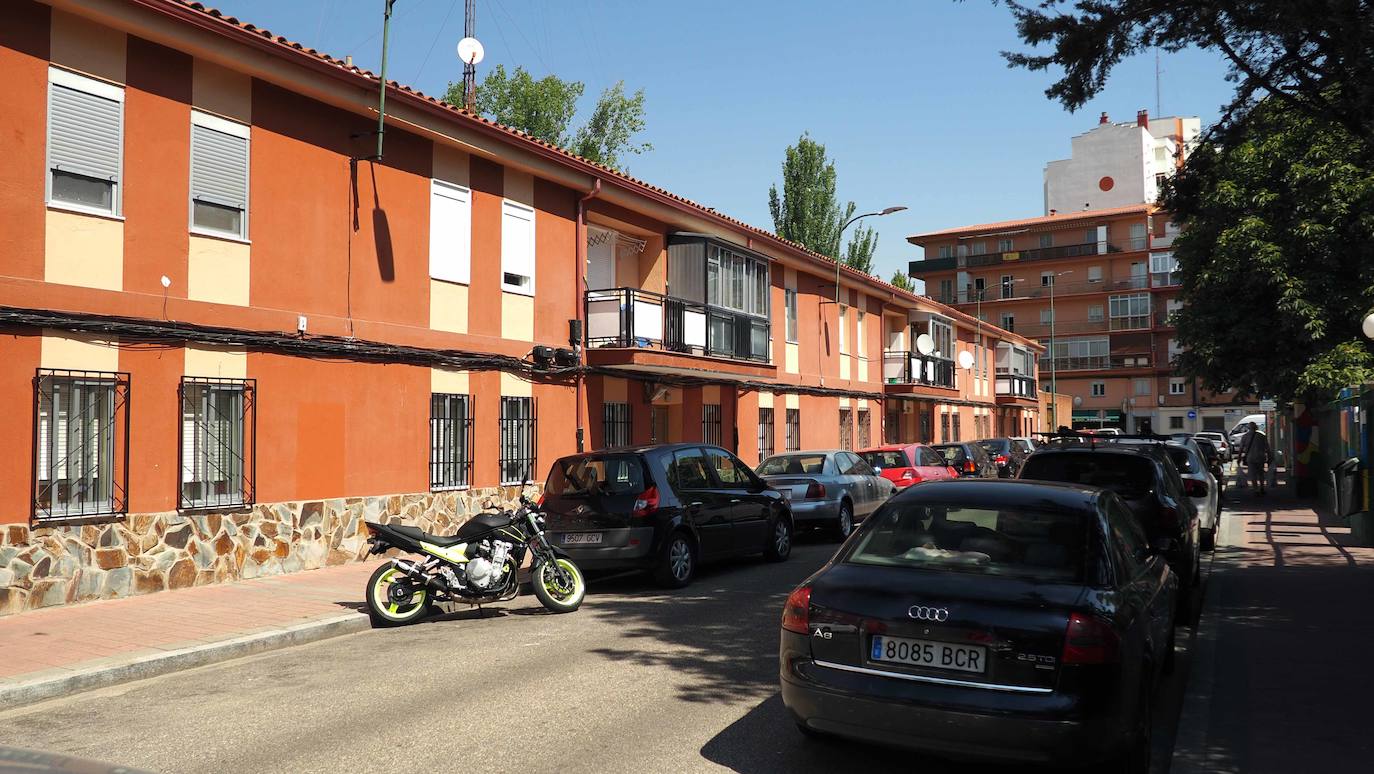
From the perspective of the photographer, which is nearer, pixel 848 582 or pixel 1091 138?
pixel 848 582

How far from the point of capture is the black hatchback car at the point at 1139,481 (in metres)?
9.78

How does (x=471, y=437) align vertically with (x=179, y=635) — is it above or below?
above

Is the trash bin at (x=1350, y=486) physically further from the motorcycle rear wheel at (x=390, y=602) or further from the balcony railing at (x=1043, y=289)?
the balcony railing at (x=1043, y=289)

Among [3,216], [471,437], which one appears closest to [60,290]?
[3,216]

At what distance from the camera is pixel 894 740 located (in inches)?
183

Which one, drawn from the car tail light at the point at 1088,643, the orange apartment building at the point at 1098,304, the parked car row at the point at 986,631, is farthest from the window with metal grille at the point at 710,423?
the orange apartment building at the point at 1098,304

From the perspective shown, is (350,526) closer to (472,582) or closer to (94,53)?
(472,582)

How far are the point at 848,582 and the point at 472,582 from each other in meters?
5.71

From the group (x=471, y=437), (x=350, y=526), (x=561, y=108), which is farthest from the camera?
(x=561, y=108)

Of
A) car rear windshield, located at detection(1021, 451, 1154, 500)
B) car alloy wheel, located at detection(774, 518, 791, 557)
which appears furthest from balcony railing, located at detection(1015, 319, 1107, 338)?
→ car rear windshield, located at detection(1021, 451, 1154, 500)

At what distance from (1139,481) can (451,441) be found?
31.5 feet

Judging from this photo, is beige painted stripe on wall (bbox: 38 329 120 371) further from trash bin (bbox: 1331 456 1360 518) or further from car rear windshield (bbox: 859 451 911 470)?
trash bin (bbox: 1331 456 1360 518)

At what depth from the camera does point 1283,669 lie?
24.0 ft

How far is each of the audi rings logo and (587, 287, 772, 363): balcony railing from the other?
46.8 feet
